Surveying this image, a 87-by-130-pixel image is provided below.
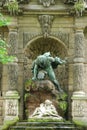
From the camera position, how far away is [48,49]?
1970 cm

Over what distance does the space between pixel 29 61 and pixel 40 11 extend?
6.49 ft

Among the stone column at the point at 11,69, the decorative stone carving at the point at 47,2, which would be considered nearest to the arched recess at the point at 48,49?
the stone column at the point at 11,69

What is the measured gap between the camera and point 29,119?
1756cm

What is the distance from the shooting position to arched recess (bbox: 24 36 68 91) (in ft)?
63.5

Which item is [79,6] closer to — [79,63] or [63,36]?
[63,36]

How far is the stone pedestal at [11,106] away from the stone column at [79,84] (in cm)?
210

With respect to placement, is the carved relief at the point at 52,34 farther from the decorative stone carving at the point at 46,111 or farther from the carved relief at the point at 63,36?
the decorative stone carving at the point at 46,111

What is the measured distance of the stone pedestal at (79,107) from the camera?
1847 centimetres

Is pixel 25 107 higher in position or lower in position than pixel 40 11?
lower

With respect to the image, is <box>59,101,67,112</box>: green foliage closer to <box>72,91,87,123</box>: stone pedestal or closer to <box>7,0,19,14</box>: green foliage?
<box>72,91,87,123</box>: stone pedestal

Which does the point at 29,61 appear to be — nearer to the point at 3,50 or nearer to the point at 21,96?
the point at 21,96

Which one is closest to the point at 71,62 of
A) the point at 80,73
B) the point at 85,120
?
the point at 80,73

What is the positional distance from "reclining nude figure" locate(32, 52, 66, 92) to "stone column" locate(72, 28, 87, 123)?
78cm

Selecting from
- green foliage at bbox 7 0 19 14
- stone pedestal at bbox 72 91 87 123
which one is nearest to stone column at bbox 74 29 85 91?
stone pedestal at bbox 72 91 87 123
